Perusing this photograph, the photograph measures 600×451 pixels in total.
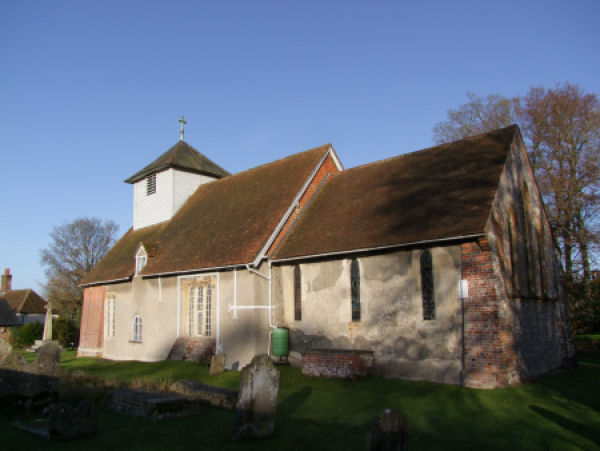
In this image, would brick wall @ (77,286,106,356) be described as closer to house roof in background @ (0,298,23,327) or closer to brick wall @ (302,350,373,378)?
brick wall @ (302,350,373,378)

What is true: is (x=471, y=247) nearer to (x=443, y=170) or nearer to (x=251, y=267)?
(x=443, y=170)

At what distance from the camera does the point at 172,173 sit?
27.9 meters

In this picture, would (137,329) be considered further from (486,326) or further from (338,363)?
(486,326)

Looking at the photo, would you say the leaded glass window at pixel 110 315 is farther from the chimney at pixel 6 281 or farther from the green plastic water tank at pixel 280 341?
the chimney at pixel 6 281

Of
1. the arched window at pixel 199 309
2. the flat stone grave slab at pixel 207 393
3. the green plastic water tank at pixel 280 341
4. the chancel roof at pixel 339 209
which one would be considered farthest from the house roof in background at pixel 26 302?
the flat stone grave slab at pixel 207 393

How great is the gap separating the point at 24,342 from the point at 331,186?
3028cm

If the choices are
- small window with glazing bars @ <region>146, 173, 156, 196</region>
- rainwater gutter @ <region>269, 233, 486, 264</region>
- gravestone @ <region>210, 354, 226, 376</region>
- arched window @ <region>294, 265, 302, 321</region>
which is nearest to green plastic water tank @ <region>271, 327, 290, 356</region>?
arched window @ <region>294, 265, 302, 321</region>

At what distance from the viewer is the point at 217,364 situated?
17.7m

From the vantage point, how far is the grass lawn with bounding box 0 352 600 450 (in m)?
8.99

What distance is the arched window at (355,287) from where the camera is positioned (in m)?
16.5

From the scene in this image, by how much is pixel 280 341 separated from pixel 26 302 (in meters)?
50.9

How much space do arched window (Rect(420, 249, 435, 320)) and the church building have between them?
0.04 metres

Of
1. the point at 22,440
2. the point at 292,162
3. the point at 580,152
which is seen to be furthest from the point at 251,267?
the point at 580,152

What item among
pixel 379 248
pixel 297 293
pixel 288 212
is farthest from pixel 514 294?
pixel 288 212
